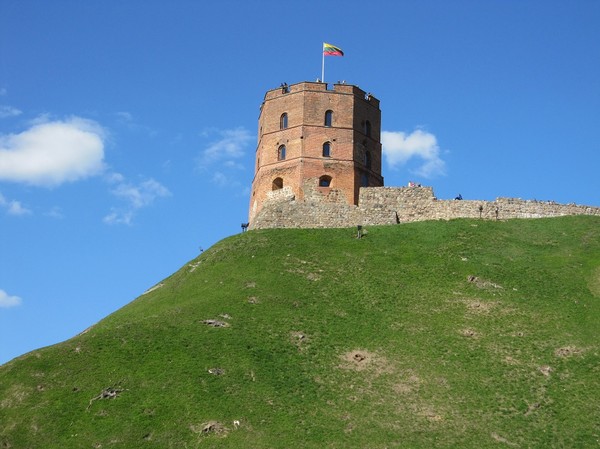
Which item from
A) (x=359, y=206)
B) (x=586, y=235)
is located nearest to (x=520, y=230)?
(x=586, y=235)

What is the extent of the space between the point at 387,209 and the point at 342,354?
20582mm

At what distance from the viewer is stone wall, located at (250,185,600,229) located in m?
69.1

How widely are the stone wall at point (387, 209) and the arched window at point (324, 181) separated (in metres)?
1.04

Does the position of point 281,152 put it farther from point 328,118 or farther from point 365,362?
point 365,362

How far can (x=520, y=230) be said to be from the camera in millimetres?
66625

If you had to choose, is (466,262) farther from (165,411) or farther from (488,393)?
(165,411)

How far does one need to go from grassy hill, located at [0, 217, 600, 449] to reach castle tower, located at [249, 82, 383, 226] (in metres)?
6.08

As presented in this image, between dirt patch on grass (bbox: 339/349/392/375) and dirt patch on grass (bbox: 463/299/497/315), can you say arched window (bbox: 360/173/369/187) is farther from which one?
dirt patch on grass (bbox: 339/349/392/375)

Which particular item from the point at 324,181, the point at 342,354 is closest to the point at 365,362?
the point at 342,354

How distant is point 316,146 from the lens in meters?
71.2

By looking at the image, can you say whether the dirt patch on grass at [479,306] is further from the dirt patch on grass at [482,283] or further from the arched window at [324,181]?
the arched window at [324,181]

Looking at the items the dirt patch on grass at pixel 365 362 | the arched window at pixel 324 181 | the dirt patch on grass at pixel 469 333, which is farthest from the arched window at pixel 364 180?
the dirt patch on grass at pixel 365 362

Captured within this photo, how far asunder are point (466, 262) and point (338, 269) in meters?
8.62

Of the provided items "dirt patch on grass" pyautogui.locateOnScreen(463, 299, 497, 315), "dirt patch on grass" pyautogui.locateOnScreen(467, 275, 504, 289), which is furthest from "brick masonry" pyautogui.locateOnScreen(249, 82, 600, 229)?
"dirt patch on grass" pyautogui.locateOnScreen(463, 299, 497, 315)
